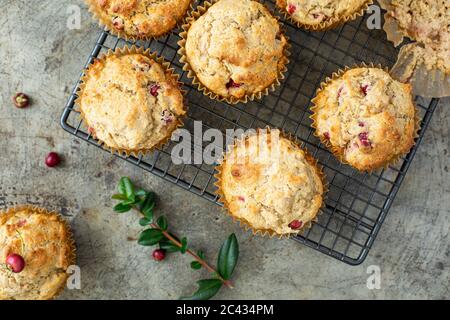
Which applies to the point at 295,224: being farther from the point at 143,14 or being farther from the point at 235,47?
the point at 143,14

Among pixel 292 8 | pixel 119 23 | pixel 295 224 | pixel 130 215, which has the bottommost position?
pixel 130 215

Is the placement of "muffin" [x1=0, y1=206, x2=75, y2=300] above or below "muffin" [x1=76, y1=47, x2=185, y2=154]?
below

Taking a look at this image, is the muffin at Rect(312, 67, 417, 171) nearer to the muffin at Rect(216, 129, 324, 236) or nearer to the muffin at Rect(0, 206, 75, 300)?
the muffin at Rect(216, 129, 324, 236)

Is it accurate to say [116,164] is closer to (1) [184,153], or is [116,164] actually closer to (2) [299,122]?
(1) [184,153]

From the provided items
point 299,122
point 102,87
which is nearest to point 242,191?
point 299,122

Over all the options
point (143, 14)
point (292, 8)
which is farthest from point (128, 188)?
point (292, 8)

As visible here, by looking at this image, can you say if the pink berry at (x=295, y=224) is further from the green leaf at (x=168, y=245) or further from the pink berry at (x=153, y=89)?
the pink berry at (x=153, y=89)

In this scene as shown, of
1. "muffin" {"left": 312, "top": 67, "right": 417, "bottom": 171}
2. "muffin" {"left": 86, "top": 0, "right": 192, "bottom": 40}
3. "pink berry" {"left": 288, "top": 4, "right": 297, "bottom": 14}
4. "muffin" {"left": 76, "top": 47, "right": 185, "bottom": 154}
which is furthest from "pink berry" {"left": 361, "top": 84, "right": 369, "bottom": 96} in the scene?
"muffin" {"left": 86, "top": 0, "right": 192, "bottom": 40}
